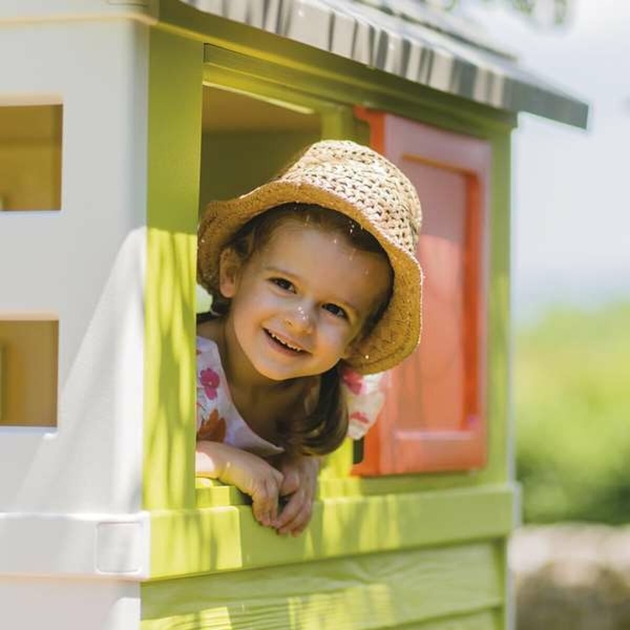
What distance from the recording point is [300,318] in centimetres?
458

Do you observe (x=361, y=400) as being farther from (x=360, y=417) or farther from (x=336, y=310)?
(x=336, y=310)

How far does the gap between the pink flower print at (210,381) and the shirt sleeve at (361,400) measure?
41 centimetres

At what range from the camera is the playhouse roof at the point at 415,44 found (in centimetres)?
443

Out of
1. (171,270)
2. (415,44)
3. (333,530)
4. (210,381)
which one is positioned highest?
(415,44)

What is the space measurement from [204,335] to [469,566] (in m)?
1.34

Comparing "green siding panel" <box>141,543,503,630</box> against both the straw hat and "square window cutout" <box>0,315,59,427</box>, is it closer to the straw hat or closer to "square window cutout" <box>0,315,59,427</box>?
the straw hat

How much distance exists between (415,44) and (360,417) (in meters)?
1.05

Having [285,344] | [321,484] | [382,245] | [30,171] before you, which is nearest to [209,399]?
[285,344]

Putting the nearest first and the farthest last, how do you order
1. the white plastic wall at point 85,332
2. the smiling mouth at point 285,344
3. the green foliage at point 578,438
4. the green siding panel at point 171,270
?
the white plastic wall at point 85,332, the green siding panel at point 171,270, the smiling mouth at point 285,344, the green foliage at point 578,438

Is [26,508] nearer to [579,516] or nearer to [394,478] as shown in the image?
[394,478]

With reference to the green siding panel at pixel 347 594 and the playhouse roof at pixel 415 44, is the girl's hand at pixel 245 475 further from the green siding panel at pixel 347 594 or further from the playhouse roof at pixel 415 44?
the playhouse roof at pixel 415 44

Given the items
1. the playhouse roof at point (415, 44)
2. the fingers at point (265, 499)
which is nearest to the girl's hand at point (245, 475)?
the fingers at point (265, 499)

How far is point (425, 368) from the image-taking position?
18.2 ft

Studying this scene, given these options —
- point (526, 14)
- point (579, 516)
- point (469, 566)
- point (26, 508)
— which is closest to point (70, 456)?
point (26, 508)
